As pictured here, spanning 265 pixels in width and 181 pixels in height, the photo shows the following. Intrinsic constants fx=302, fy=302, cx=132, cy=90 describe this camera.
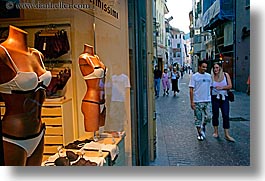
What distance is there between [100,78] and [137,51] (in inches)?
17.1

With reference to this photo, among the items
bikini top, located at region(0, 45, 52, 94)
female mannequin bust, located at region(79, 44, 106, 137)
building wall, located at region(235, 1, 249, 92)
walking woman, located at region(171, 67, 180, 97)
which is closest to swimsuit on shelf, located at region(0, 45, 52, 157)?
bikini top, located at region(0, 45, 52, 94)

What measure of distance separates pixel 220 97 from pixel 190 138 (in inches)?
14.6

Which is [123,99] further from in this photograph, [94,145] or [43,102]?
[43,102]

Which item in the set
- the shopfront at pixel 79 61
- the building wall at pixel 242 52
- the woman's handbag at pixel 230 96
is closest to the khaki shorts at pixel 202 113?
the woman's handbag at pixel 230 96

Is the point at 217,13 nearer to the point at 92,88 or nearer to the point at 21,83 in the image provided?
the point at 92,88

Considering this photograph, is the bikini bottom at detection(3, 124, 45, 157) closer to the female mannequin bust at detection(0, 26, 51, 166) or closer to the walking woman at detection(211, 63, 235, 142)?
the female mannequin bust at detection(0, 26, 51, 166)

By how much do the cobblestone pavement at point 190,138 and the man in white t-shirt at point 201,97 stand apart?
41 millimetres

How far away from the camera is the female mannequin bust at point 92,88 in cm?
227

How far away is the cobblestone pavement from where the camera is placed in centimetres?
208

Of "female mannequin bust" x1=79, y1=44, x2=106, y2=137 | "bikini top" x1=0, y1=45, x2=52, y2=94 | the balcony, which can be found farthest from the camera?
"female mannequin bust" x1=79, y1=44, x2=106, y2=137

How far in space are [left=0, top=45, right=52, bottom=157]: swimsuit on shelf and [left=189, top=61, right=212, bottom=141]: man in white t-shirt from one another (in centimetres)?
105

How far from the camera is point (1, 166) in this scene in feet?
6.97

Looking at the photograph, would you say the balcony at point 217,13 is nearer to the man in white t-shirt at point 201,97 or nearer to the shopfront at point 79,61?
the man in white t-shirt at point 201,97

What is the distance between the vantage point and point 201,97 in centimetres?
224
